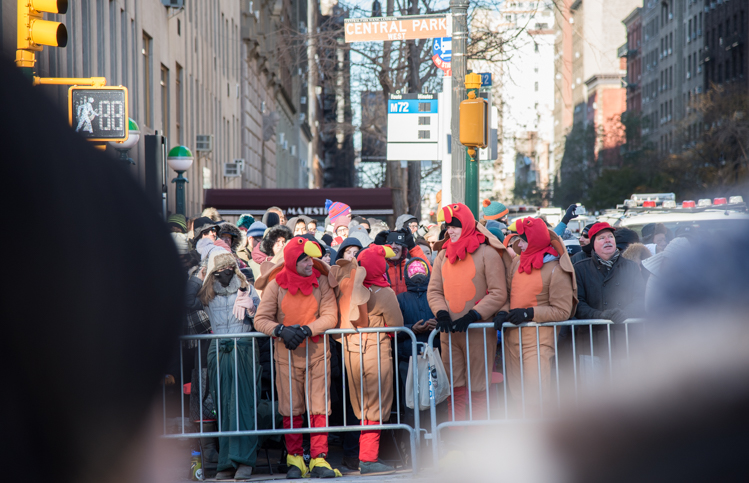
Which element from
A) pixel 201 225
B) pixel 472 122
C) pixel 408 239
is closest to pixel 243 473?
pixel 408 239

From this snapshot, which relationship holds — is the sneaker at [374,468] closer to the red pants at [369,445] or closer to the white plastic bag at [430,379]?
the red pants at [369,445]

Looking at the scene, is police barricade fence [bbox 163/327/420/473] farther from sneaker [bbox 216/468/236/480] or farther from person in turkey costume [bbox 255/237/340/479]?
sneaker [bbox 216/468/236/480]

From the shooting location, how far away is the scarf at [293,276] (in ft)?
22.7

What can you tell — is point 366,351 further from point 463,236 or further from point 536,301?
point 536,301

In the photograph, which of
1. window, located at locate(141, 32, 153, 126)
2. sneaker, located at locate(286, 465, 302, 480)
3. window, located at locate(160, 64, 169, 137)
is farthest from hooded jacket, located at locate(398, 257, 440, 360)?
window, located at locate(160, 64, 169, 137)

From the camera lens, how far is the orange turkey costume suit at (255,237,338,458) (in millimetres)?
6902

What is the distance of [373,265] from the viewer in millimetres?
7266

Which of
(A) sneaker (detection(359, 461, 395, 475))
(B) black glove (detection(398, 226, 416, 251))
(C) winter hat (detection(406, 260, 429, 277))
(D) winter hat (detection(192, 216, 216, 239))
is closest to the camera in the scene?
(A) sneaker (detection(359, 461, 395, 475))

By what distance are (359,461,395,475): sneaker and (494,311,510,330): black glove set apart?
4.84 feet

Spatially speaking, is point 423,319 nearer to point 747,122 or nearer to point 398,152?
point 398,152

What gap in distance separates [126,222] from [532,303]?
667cm

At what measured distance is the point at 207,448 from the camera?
741 centimetres

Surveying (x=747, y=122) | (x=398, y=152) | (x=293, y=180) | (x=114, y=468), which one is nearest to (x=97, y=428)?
(x=114, y=468)

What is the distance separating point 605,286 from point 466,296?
1.25m
